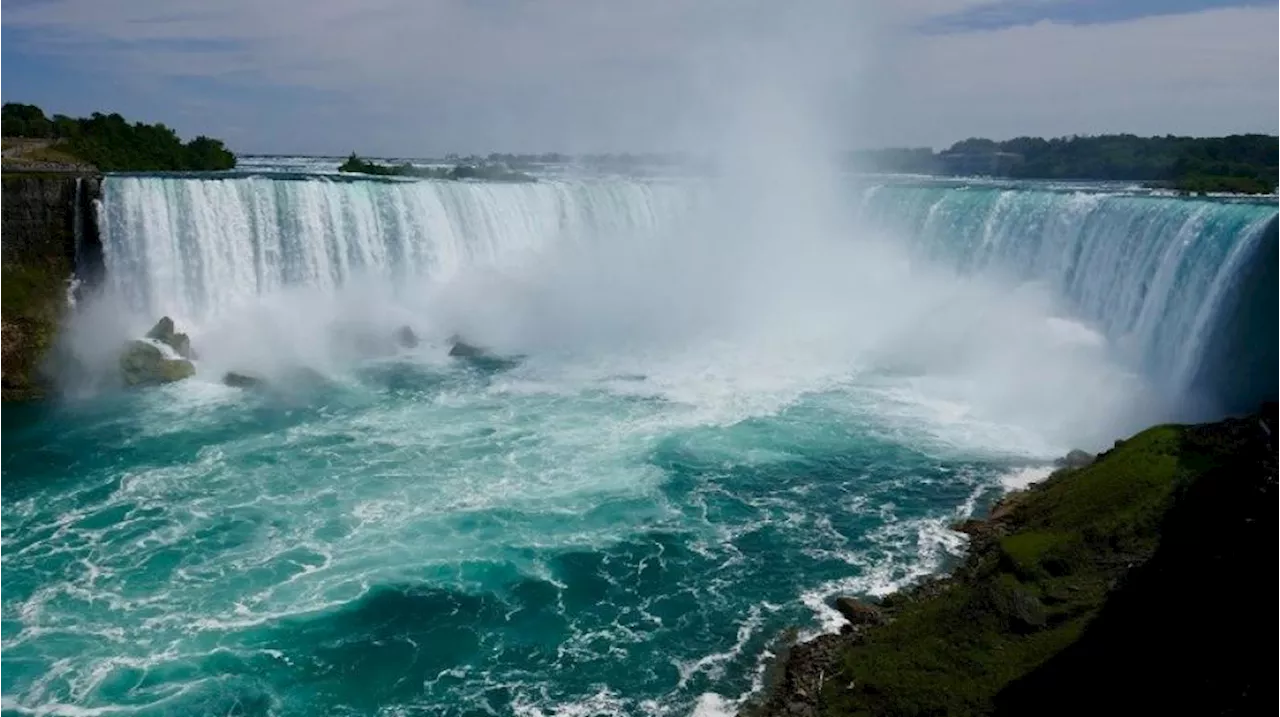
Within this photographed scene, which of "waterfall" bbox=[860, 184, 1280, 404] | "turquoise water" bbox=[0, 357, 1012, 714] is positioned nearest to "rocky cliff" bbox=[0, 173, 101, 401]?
"turquoise water" bbox=[0, 357, 1012, 714]

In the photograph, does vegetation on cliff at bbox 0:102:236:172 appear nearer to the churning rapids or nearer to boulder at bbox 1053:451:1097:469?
the churning rapids

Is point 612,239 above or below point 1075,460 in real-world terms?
above

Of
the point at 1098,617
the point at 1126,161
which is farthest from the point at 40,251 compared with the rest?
the point at 1126,161

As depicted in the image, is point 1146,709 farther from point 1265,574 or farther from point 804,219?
point 804,219

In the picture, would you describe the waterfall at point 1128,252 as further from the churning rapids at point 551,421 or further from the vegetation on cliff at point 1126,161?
the vegetation on cliff at point 1126,161

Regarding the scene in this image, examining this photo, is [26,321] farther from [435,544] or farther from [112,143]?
[112,143]

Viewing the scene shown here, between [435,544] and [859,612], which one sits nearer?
[859,612]

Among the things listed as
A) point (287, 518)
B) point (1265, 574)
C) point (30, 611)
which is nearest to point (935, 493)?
point (1265, 574)
